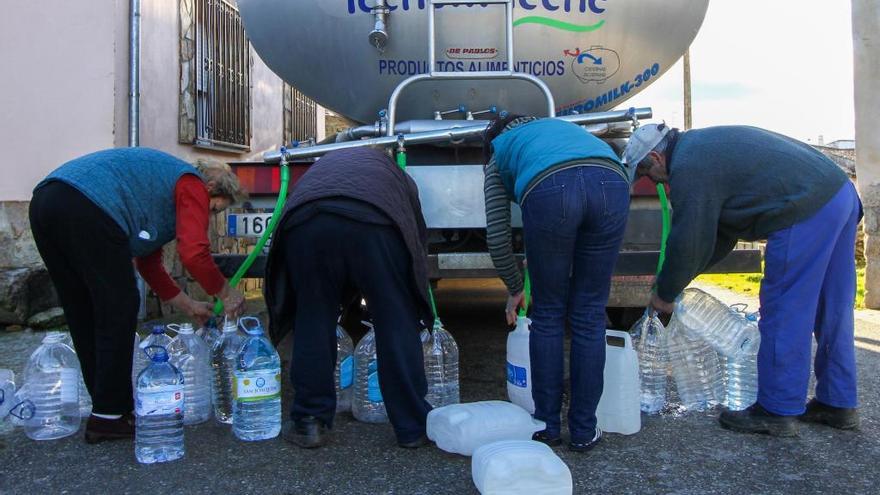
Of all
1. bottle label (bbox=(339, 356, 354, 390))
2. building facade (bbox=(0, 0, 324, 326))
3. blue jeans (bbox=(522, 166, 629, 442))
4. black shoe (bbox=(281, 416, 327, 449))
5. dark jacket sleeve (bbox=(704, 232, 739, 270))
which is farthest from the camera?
building facade (bbox=(0, 0, 324, 326))

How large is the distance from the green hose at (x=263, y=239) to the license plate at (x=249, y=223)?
6 cm

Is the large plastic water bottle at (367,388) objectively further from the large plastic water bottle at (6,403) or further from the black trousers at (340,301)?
the large plastic water bottle at (6,403)

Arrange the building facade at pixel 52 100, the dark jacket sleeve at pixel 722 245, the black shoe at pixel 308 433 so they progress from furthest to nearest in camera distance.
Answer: the building facade at pixel 52 100 < the dark jacket sleeve at pixel 722 245 < the black shoe at pixel 308 433

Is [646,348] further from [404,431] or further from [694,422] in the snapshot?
[404,431]

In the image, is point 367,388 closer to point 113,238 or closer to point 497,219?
point 497,219

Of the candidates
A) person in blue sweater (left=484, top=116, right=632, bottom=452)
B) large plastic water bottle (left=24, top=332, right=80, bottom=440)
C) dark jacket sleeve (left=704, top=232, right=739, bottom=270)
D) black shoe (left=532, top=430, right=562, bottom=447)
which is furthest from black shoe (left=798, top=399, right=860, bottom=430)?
large plastic water bottle (left=24, top=332, right=80, bottom=440)

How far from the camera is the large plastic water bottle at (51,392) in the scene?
3002 millimetres

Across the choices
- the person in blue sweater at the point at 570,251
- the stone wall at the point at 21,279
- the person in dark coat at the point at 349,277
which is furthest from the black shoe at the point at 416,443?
the stone wall at the point at 21,279

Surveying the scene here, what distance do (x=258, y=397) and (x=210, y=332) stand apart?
0.64 meters

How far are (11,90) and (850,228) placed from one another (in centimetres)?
573

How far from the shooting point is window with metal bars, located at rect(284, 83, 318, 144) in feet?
31.3

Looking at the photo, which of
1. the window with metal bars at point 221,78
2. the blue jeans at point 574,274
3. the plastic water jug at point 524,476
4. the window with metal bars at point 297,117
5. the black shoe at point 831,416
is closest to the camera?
the plastic water jug at point 524,476

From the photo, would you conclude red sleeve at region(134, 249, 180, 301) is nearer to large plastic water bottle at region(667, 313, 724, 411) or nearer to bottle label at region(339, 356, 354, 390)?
bottle label at region(339, 356, 354, 390)

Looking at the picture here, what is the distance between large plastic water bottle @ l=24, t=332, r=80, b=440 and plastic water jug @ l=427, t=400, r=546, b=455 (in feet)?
5.11
